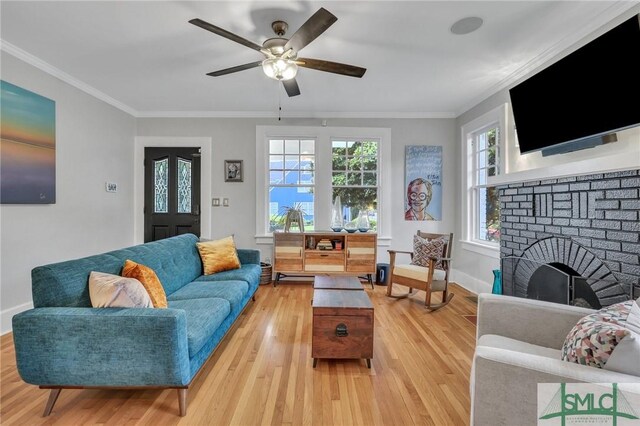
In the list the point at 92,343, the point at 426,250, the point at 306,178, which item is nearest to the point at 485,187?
the point at 426,250

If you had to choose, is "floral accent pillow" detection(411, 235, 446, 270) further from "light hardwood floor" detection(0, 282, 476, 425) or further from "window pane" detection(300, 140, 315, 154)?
→ "window pane" detection(300, 140, 315, 154)

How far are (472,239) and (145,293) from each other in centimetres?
400

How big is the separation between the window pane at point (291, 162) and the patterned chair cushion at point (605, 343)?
387 centimetres

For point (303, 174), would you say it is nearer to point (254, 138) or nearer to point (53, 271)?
point (254, 138)

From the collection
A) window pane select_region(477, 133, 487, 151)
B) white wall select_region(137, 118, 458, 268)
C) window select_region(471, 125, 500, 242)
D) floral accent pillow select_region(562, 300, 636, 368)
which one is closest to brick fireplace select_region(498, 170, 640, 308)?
window select_region(471, 125, 500, 242)

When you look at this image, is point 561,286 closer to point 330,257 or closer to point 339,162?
point 330,257

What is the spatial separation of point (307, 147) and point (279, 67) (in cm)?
240

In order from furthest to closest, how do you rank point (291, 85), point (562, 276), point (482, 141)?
1. point (482, 141)
2. point (291, 85)
3. point (562, 276)

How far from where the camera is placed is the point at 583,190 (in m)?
2.22

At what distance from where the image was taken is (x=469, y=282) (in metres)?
4.07

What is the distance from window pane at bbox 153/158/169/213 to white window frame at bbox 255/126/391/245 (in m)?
1.40

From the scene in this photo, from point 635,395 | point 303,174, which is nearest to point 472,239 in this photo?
point 303,174

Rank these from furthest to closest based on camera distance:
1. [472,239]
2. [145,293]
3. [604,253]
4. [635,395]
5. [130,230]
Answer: [130,230] → [472,239] → [604,253] → [145,293] → [635,395]

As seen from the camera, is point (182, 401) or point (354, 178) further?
point (354, 178)
